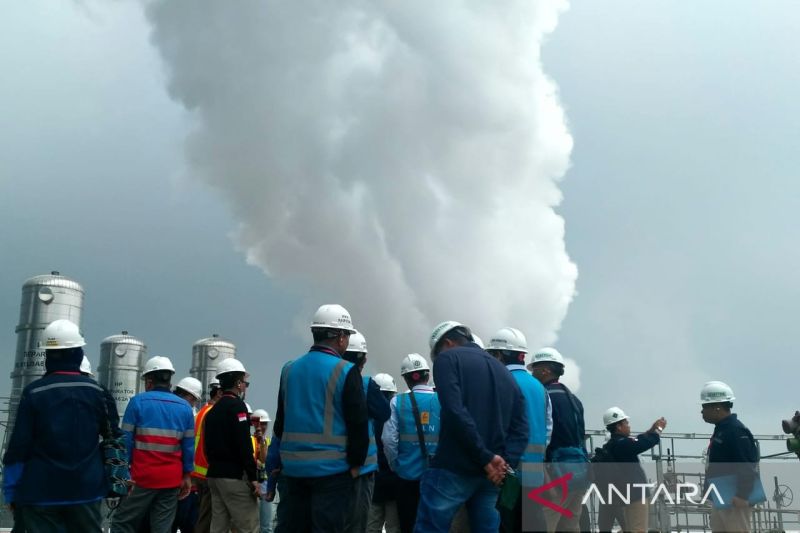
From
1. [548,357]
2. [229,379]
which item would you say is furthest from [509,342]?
[229,379]

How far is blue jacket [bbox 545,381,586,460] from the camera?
324 inches

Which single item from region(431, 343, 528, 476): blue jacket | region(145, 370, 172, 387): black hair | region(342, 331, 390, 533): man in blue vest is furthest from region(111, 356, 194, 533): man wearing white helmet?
region(431, 343, 528, 476): blue jacket

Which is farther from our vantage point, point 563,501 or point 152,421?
point 152,421

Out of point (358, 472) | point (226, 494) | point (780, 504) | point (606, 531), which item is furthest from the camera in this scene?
point (780, 504)

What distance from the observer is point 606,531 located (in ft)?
31.1

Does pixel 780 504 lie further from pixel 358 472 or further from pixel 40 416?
pixel 40 416

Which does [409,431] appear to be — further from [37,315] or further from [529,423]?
[37,315]

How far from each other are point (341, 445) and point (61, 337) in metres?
2.33

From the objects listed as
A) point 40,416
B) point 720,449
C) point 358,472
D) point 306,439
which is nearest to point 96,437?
point 40,416

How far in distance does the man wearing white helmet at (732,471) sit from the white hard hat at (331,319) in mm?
4104

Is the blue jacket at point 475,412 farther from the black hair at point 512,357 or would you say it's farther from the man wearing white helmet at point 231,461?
the man wearing white helmet at point 231,461

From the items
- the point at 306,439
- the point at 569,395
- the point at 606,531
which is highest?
the point at 569,395

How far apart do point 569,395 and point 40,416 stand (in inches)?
193

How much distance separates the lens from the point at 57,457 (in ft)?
19.8
